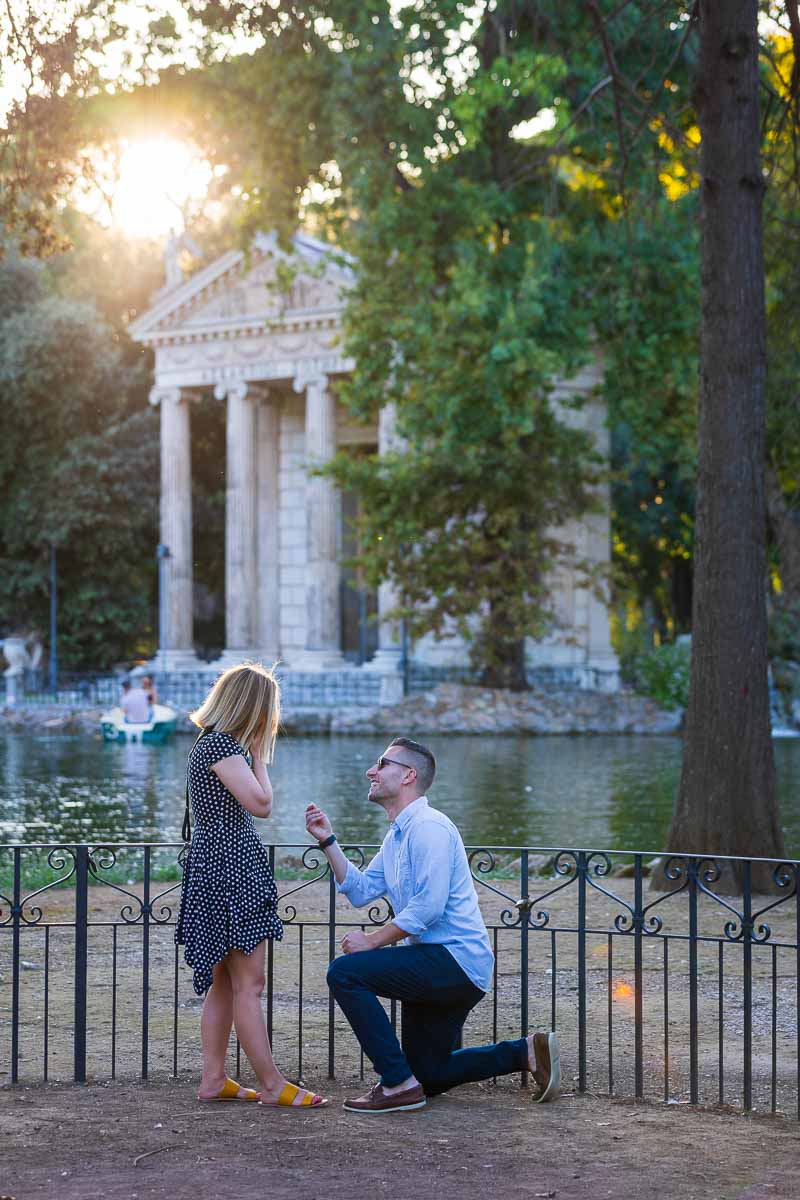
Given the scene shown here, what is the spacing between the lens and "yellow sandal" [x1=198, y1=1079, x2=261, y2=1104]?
6535 millimetres

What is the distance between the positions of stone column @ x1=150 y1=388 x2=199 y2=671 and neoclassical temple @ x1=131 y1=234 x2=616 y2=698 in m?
0.04

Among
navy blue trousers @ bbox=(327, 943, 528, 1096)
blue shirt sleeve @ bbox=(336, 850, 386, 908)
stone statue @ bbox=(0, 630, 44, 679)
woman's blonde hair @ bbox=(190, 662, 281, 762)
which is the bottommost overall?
navy blue trousers @ bbox=(327, 943, 528, 1096)

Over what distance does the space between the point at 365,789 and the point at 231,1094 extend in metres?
16.6

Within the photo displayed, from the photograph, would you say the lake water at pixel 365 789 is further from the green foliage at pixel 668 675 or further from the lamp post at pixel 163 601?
the lamp post at pixel 163 601

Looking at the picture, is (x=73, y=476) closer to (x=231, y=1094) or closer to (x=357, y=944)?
(x=231, y=1094)

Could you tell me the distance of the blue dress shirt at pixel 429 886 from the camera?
6.38 metres

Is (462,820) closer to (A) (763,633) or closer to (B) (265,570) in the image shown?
(A) (763,633)

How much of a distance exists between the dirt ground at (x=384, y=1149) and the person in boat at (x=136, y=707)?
86.0ft

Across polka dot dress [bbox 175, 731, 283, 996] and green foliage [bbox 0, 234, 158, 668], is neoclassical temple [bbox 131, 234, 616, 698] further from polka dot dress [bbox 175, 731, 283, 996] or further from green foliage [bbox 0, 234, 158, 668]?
polka dot dress [bbox 175, 731, 283, 996]

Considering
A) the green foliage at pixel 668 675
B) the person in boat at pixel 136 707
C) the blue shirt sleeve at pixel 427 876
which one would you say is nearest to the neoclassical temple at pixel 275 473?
the green foliage at pixel 668 675

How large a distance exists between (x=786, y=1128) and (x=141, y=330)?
148ft

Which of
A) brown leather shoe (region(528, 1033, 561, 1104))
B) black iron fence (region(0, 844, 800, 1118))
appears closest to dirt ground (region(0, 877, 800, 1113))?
black iron fence (region(0, 844, 800, 1118))

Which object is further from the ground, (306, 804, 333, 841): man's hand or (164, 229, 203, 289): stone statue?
(164, 229, 203, 289): stone statue

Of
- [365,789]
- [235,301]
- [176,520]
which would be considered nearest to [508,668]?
[176,520]
